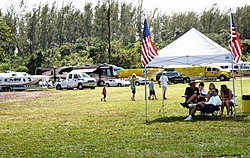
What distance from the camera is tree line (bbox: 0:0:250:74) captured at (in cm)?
7206

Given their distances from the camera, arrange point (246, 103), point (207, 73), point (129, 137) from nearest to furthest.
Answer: point (129, 137)
point (246, 103)
point (207, 73)

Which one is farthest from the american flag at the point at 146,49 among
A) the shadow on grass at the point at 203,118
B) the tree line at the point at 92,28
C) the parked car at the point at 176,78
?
the tree line at the point at 92,28

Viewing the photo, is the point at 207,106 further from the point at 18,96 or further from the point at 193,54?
the point at 18,96

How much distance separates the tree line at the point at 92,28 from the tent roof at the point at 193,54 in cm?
5374

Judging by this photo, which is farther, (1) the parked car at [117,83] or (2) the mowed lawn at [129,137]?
(1) the parked car at [117,83]

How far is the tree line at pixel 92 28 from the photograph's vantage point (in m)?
72.1

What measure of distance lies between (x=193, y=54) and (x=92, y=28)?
2773 inches

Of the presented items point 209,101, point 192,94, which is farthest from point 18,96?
point 209,101

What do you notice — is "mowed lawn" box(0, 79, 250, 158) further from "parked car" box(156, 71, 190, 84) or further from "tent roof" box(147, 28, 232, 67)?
"parked car" box(156, 71, 190, 84)

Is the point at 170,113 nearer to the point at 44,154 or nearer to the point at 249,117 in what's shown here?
the point at 249,117

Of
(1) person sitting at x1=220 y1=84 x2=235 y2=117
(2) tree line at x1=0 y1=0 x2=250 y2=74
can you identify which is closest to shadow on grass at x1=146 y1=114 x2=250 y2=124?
(1) person sitting at x1=220 y1=84 x2=235 y2=117

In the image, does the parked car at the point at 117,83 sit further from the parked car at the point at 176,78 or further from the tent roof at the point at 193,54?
the tent roof at the point at 193,54

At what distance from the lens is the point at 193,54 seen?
13.1m

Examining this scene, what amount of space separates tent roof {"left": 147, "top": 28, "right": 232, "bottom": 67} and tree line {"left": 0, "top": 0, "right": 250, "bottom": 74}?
5374cm
